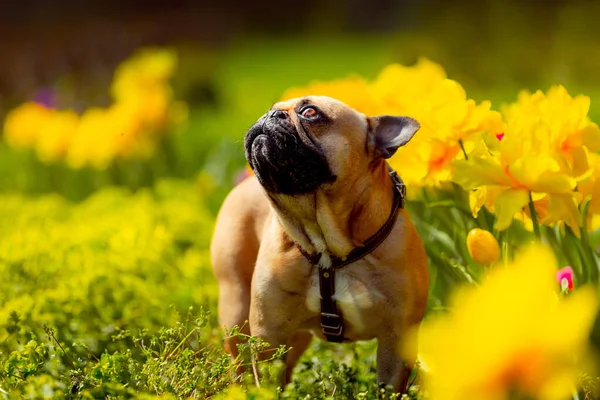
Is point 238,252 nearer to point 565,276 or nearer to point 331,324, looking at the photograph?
point 331,324

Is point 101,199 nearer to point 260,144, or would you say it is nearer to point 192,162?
point 192,162

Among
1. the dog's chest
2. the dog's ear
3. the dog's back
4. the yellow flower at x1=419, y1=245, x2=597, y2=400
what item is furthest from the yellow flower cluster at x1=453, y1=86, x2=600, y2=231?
the yellow flower at x1=419, y1=245, x2=597, y2=400

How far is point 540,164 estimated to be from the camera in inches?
93.0

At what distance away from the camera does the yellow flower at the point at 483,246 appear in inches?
98.0

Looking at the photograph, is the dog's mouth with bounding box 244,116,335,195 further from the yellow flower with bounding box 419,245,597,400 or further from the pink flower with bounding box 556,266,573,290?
the yellow flower with bounding box 419,245,597,400

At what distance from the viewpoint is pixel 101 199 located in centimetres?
568

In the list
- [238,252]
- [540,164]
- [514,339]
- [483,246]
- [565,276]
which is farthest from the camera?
[238,252]

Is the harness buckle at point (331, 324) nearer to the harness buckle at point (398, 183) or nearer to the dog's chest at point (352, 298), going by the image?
the dog's chest at point (352, 298)

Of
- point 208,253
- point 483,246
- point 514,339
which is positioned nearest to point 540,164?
point 483,246

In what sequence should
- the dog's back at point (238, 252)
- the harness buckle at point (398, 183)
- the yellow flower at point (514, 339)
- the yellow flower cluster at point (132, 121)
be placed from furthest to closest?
the yellow flower cluster at point (132, 121)
the dog's back at point (238, 252)
the harness buckle at point (398, 183)
the yellow flower at point (514, 339)

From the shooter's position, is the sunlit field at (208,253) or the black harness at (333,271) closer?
the sunlit field at (208,253)

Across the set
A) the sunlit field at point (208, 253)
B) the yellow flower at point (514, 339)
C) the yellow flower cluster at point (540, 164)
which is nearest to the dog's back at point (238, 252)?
the sunlit field at point (208, 253)

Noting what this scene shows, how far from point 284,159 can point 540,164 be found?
2.22 ft

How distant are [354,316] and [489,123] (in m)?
0.73
